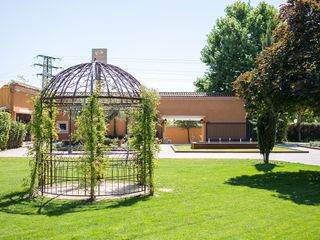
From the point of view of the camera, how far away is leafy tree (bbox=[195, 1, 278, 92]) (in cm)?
4203

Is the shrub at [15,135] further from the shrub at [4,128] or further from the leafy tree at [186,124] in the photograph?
the leafy tree at [186,124]

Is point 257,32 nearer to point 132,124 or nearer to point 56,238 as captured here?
point 132,124

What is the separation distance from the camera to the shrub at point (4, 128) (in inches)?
1001

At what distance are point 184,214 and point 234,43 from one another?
36797 mm

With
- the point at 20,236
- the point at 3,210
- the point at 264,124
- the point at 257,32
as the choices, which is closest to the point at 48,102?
the point at 3,210

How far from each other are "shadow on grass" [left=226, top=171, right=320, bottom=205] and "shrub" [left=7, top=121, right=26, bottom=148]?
2048 cm

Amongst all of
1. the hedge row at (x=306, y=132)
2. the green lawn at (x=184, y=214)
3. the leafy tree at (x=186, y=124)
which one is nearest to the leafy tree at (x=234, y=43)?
the leafy tree at (x=186, y=124)

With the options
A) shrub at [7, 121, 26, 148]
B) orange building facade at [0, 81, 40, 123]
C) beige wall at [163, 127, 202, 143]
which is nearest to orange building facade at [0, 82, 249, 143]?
orange building facade at [0, 81, 40, 123]

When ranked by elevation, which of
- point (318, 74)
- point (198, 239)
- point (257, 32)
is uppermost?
point (257, 32)

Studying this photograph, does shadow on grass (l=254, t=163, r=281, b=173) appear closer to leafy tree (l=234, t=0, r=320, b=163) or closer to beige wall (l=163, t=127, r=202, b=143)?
leafy tree (l=234, t=0, r=320, b=163)

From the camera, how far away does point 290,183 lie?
1205 centimetres

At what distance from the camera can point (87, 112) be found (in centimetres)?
918

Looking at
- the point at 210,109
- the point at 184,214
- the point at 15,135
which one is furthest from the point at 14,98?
the point at 184,214

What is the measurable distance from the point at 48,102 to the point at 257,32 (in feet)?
120
